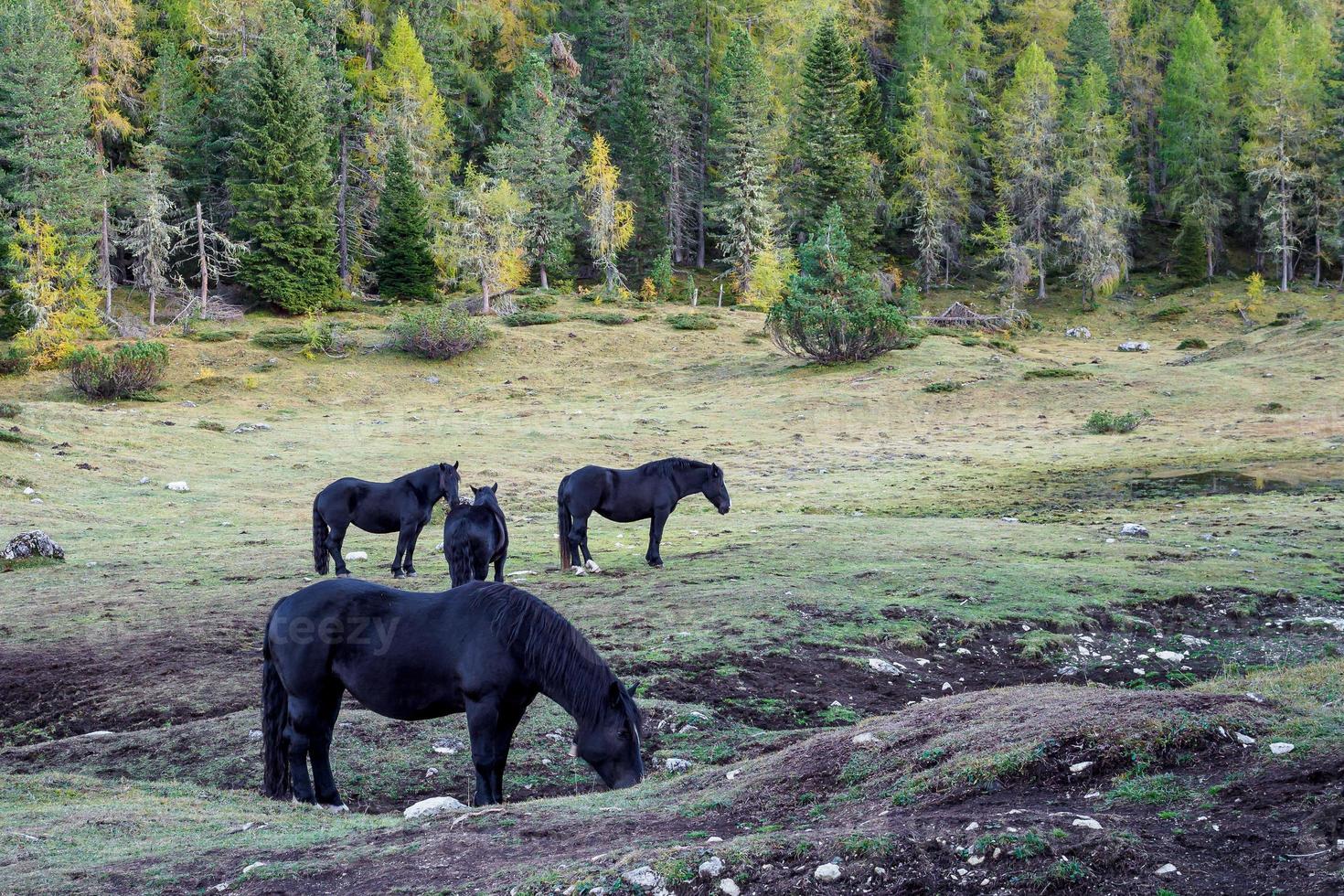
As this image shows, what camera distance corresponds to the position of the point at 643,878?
4.88 meters

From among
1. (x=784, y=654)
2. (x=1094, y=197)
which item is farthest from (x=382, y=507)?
(x=1094, y=197)

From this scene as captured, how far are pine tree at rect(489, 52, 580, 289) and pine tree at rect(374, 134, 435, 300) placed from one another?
4593 millimetres

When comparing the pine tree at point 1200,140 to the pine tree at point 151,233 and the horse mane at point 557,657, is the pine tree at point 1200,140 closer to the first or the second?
the pine tree at point 151,233

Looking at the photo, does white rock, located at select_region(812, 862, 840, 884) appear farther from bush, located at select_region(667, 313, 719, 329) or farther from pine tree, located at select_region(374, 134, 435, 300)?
pine tree, located at select_region(374, 134, 435, 300)

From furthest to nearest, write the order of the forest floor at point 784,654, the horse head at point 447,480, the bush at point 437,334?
the bush at point 437,334 → the horse head at point 447,480 → the forest floor at point 784,654

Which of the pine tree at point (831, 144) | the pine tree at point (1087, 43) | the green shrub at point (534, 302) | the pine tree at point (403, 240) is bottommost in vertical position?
the green shrub at point (534, 302)

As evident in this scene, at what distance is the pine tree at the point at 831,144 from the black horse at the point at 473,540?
44334 millimetres

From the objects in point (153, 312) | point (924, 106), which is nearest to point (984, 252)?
point (924, 106)

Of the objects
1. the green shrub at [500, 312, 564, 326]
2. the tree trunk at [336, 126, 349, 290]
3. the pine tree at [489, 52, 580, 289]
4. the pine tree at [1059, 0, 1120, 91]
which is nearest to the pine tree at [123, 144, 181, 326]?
the tree trunk at [336, 126, 349, 290]

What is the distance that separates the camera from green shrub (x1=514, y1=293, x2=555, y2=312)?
50.8m

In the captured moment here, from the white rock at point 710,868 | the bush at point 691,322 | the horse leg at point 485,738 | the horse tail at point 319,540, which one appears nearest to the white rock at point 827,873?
the white rock at point 710,868

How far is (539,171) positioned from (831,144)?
14031 millimetres

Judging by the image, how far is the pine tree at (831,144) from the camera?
185ft

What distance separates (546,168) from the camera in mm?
55125
